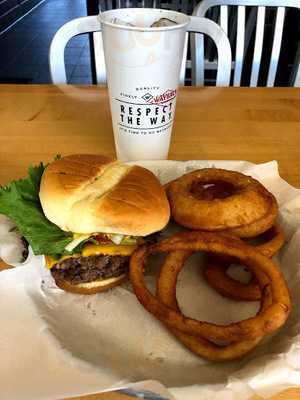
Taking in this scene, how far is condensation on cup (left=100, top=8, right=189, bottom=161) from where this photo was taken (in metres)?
0.84

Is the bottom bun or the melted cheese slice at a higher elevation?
the melted cheese slice

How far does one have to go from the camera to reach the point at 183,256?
0.79m

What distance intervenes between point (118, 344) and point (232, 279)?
24 centimetres

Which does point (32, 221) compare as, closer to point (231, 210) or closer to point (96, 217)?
point (96, 217)

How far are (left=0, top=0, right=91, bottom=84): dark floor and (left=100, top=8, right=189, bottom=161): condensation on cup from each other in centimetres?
231

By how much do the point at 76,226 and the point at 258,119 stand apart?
0.79 metres

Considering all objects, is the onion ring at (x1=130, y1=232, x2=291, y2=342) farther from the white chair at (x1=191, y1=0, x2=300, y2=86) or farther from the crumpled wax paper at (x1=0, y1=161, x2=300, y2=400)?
the white chair at (x1=191, y1=0, x2=300, y2=86)

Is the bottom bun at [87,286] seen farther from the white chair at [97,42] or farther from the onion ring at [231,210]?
the white chair at [97,42]

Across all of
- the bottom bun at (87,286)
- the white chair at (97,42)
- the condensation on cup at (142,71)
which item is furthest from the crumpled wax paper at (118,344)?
the white chair at (97,42)

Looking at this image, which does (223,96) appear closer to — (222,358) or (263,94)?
(263,94)

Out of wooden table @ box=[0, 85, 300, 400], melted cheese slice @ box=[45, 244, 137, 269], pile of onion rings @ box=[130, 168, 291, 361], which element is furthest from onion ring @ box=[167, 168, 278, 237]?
wooden table @ box=[0, 85, 300, 400]

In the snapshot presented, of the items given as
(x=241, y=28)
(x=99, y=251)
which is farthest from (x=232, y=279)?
(x=241, y=28)

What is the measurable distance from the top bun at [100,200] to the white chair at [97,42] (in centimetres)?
85

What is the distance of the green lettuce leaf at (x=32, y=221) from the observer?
77cm
